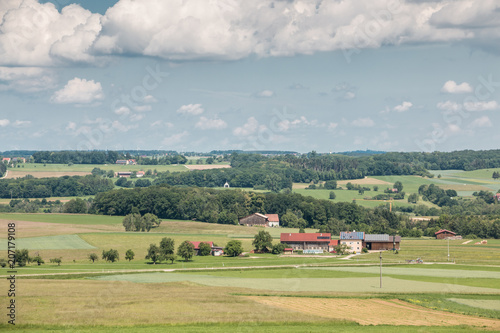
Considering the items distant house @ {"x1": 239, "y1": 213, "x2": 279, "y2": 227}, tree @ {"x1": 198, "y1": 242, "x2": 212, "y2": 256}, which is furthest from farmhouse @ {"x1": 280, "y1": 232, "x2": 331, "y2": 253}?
distant house @ {"x1": 239, "y1": 213, "x2": 279, "y2": 227}

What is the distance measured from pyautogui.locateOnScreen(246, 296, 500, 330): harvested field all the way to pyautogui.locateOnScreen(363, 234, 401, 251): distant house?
65.2 m

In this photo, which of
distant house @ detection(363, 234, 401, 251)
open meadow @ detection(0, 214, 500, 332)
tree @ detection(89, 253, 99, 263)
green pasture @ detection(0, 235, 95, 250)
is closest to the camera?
open meadow @ detection(0, 214, 500, 332)

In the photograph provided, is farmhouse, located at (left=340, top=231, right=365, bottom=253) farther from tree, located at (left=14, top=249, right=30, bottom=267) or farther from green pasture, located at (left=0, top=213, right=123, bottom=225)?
tree, located at (left=14, top=249, right=30, bottom=267)

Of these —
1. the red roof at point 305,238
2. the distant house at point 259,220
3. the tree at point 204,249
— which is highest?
the distant house at point 259,220

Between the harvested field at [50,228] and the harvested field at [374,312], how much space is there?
2775 inches

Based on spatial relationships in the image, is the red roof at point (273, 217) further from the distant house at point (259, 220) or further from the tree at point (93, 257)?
the tree at point (93, 257)

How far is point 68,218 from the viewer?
149 meters

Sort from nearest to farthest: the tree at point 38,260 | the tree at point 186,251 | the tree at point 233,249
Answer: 1. the tree at point 38,260
2. the tree at point 186,251
3. the tree at point 233,249

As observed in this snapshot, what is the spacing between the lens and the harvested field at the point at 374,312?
49.3 m

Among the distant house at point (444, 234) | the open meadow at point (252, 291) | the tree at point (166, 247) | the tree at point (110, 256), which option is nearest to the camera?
the open meadow at point (252, 291)

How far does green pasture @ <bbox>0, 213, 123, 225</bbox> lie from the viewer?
142 metres

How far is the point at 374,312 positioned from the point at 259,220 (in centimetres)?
10838

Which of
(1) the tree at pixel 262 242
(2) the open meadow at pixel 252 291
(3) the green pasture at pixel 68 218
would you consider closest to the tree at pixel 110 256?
(2) the open meadow at pixel 252 291

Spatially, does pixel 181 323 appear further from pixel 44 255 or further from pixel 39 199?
pixel 39 199
